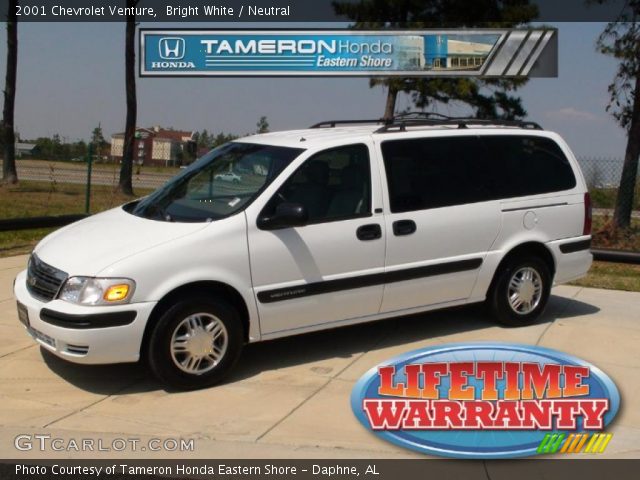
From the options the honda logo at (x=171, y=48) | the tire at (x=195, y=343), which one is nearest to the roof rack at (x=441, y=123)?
the tire at (x=195, y=343)

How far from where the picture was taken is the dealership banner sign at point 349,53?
708 inches

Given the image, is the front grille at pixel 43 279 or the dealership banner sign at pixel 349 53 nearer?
the front grille at pixel 43 279

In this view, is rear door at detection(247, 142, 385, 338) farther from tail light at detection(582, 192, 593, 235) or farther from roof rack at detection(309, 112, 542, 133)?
tail light at detection(582, 192, 593, 235)

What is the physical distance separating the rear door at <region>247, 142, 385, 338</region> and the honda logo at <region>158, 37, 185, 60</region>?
13.7m

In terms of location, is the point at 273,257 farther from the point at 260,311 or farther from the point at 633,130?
the point at 633,130

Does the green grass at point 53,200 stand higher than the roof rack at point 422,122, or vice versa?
the roof rack at point 422,122

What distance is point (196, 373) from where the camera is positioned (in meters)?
5.39

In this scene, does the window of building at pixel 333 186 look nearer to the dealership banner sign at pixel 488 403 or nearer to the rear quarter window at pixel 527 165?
the dealership banner sign at pixel 488 403

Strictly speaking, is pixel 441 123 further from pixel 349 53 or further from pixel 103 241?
pixel 349 53

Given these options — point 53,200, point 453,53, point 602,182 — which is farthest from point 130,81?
point 602,182

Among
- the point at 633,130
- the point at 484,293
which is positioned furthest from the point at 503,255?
the point at 633,130

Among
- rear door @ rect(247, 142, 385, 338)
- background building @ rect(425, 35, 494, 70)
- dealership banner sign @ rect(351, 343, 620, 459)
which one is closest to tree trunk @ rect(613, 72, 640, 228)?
dealership banner sign @ rect(351, 343, 620, 459)

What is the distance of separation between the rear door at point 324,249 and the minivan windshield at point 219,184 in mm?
202

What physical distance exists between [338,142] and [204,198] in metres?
1.12
